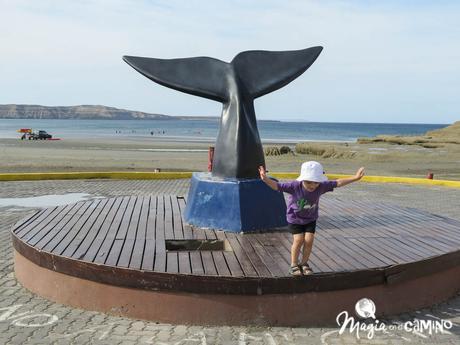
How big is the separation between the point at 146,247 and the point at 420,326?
10.3 ft

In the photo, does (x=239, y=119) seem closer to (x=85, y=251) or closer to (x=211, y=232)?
(x=211, y=232)

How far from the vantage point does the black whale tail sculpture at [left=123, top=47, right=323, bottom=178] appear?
8.10 metres

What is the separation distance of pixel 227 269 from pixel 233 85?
3.52 meters

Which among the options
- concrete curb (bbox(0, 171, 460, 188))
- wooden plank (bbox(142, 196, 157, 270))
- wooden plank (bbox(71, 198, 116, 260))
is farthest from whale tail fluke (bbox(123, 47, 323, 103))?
concrete curb (bbox(0, 171, 460, 188))

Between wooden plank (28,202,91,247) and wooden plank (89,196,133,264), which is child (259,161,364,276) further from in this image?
wooden plank (28,202,91,247)

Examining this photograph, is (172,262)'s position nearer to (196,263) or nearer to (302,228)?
(196,263)

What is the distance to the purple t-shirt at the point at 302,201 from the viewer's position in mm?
5484

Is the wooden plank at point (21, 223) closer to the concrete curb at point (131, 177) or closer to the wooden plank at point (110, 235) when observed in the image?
the wooden plank at point (110, 235)

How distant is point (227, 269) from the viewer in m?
5.64

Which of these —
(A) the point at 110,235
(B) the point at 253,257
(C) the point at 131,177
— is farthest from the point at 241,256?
(C) the point at 131,177

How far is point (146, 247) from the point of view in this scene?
6.50m

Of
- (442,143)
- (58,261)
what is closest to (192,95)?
(58,261)

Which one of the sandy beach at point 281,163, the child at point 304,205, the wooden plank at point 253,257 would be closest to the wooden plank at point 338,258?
the child at point 304,205

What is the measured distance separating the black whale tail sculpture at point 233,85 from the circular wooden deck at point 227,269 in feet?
3.98
